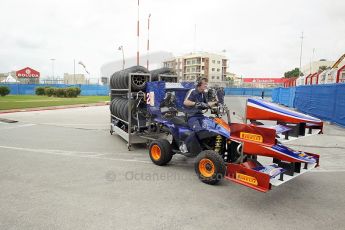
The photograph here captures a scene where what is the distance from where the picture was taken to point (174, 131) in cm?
542

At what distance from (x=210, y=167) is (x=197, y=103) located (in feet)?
3.88

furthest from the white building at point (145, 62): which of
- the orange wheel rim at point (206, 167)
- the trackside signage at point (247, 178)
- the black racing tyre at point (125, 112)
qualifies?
the trackside signage at point (247, 178)

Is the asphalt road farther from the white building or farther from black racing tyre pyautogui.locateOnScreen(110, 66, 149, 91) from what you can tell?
the white building

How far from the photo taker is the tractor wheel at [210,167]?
4.16 metres

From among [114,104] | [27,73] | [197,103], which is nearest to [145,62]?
[114,104]

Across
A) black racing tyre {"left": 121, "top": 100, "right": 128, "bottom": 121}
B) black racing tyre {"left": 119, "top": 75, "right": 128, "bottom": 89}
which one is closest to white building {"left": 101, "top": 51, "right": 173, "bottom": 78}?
black racing tyre {"left": 119, "top": 75, "right": 128, "bottom": 89}

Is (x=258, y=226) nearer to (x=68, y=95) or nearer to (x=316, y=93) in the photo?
(x=316, y=93)

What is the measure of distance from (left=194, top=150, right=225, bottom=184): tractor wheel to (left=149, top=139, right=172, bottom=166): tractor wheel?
103cm

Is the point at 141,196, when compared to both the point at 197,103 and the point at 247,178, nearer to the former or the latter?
the point at 247,178

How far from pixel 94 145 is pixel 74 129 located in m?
2.73

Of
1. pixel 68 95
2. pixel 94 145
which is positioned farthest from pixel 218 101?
pixel 68 95

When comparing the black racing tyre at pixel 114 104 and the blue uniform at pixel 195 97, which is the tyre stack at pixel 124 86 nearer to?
the black racing tyre at pixel 114 104

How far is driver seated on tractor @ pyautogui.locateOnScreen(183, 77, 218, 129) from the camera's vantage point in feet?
16.2

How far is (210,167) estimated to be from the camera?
4352 mm
